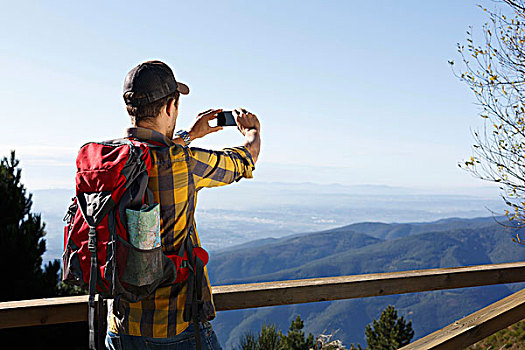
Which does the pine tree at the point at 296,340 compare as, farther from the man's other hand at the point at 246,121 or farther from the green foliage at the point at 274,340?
the man's other hand at the point at 246,121

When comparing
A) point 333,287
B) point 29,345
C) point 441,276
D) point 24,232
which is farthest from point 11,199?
point 441,276

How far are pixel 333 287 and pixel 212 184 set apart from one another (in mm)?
1043

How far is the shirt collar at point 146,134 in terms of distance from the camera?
4.75 feet

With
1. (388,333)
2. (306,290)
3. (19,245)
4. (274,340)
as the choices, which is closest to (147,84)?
(306,290)

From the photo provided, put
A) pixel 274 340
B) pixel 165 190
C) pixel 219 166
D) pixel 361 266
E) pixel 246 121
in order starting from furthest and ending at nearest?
1. pixel 361 266
2. pixel 274 340
3. pixel 246 121
4. pixel 219 166
5. pixel 165 190

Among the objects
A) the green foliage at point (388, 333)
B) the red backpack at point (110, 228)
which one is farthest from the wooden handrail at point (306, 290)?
the green foliage at point (388, 333)

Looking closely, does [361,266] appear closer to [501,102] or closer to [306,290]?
[501,102]

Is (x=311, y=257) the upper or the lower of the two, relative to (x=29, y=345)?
lower

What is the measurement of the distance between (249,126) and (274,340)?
3.27 m

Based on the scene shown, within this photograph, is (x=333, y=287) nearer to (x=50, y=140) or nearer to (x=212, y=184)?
(x=212, y=184)

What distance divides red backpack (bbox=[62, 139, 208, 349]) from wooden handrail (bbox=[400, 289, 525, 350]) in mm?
1387

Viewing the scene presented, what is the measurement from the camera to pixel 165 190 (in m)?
1.41

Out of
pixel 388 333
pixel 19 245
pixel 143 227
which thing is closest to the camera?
pixel 143 227

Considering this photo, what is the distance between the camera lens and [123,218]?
130 cm
